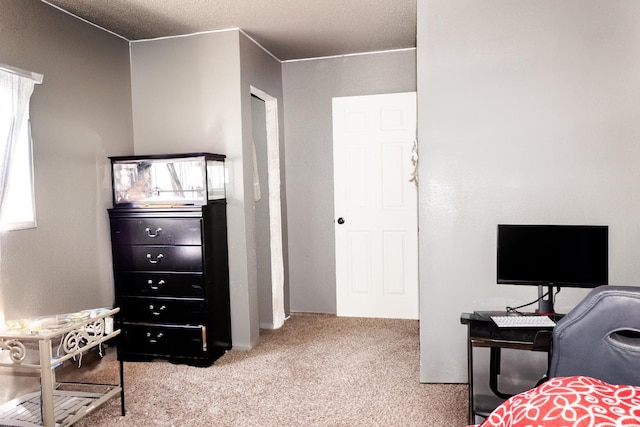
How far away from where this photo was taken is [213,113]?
3992 millimetres

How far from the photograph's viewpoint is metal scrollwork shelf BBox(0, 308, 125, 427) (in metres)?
2.38

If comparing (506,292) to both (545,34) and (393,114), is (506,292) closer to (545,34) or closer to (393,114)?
(545,34)

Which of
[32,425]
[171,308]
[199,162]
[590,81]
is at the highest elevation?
[590,81]

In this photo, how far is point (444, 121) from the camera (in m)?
3.05

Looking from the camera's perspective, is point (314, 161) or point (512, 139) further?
point (314, 161)

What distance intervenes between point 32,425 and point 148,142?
2.43 metres

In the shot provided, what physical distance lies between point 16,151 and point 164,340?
5.55ft

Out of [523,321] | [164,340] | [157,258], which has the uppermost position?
[157,258]

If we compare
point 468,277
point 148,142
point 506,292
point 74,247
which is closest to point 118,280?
point 74,247

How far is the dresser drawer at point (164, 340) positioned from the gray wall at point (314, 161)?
166 cm

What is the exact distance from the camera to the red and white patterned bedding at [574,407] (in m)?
0.94

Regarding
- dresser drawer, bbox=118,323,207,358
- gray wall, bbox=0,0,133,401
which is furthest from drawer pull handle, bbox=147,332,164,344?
gray wall, bbox=0,0,133,401

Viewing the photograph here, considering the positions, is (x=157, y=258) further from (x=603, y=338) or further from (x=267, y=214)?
(x=603, y=338)

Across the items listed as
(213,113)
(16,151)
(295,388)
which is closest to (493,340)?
(295,388)
